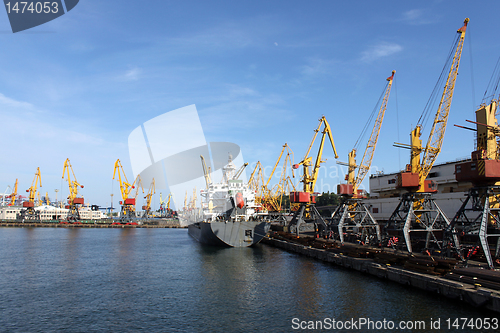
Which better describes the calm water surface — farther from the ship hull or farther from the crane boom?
the crane boom

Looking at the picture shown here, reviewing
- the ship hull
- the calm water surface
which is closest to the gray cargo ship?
the ship hull

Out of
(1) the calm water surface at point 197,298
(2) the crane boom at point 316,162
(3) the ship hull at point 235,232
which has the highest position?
(2) the crane boom at point 316,162

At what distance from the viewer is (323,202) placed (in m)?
167

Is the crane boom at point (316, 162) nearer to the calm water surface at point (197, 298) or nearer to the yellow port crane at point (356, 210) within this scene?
the yellow port crane at point (356, 210)

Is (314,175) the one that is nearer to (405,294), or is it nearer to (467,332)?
(405,294)

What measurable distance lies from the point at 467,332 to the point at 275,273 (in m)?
21.1

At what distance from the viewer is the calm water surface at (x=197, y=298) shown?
2242cm

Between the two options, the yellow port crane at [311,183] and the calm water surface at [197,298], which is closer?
the calm water surface at [197,298]

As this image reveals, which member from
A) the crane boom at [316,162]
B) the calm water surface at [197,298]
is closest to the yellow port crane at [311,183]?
the crane boom at [316,162]

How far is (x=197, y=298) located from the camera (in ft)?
92.8

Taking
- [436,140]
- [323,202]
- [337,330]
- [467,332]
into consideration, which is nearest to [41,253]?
[337,330]

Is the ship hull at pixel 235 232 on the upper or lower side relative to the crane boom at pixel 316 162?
lower

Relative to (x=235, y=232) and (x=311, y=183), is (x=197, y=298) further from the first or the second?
(x=311, y=183)

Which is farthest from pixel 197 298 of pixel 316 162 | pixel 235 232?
pixel 316 162
